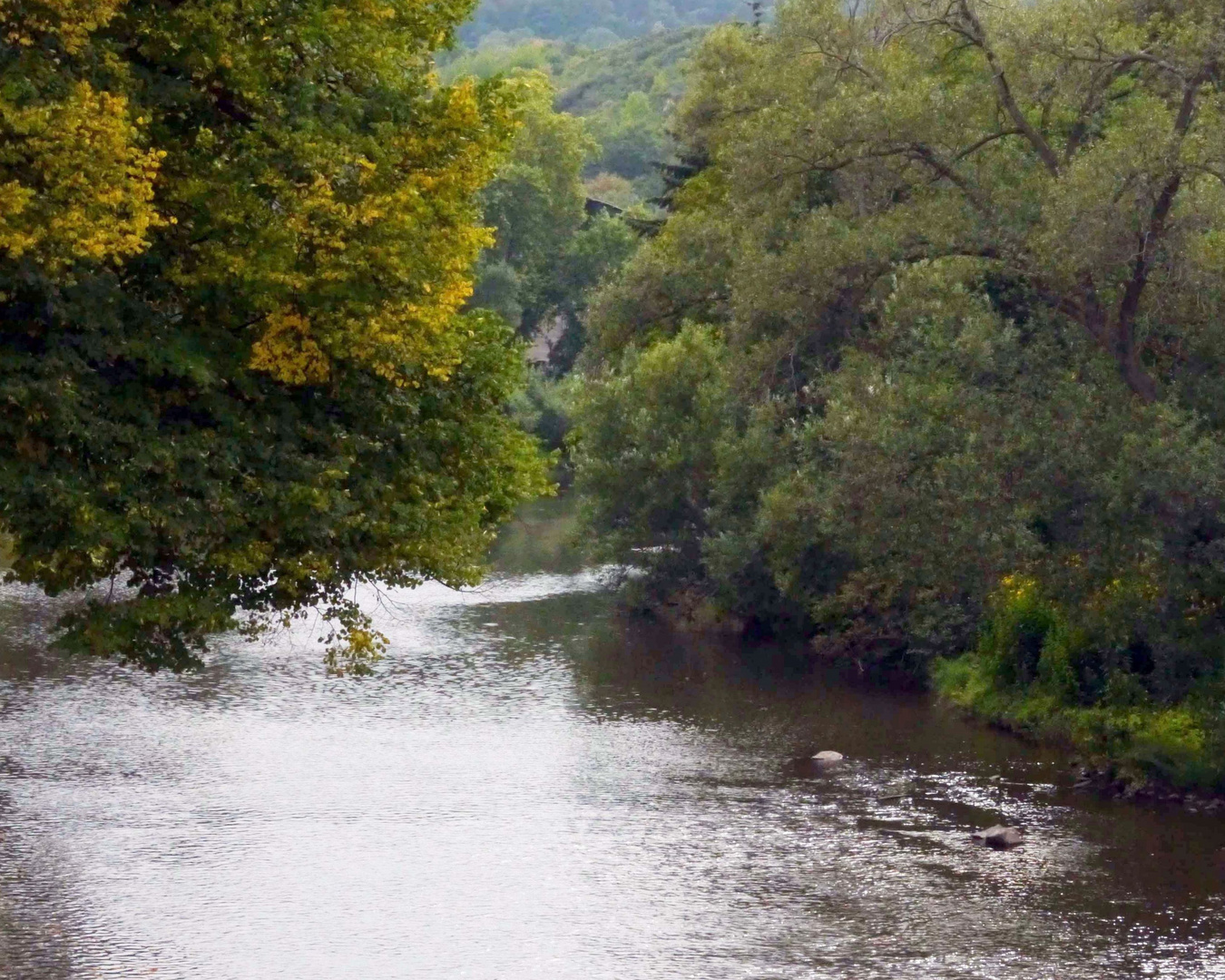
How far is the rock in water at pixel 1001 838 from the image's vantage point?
21.3 meters

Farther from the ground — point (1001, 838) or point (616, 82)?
point (616, 82)

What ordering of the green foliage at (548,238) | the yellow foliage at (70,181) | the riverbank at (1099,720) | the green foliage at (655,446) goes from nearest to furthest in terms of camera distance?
the yellow foliage at (70,181), the riverbank at (1099,720), the green foliage at (655,446), the green foliage at (548,238)

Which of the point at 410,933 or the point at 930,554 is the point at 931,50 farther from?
the point at 410,933

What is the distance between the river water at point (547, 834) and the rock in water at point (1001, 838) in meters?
0.22

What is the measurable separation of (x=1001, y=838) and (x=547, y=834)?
19.8ft

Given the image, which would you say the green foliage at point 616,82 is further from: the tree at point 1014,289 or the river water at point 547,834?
the tree at point 1014,289

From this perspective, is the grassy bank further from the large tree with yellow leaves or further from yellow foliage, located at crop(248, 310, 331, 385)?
yellow foliage, located at crop(248, 310, 331, 385)

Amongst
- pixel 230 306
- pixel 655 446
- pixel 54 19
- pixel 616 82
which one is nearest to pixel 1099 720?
pixel 655 446

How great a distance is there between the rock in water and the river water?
0.71ft

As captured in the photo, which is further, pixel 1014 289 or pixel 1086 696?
pixel 1086 696

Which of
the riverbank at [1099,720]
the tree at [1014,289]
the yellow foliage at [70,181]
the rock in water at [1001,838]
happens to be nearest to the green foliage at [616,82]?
the riverbank at [1099,720]

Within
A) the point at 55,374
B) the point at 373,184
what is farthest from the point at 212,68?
the point at 55,374

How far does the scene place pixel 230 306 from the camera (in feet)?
49.9

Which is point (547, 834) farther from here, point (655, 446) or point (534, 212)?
point (534, 212)
